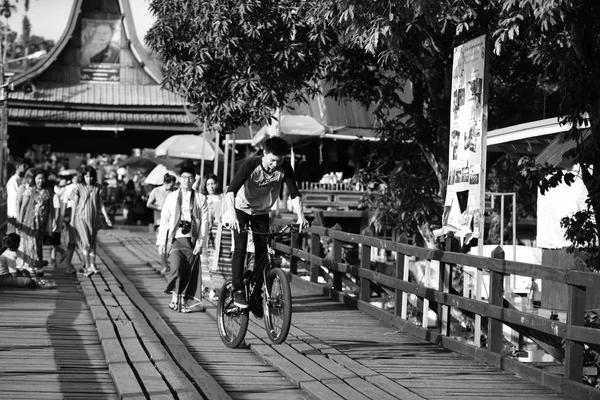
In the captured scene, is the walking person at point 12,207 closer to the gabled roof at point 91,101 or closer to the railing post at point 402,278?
the railing post at point 402,278

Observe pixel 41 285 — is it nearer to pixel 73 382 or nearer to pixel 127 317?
pixel 127 317

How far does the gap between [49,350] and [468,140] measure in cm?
441

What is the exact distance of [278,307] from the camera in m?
8.51

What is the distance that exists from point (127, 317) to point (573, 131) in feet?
16.5

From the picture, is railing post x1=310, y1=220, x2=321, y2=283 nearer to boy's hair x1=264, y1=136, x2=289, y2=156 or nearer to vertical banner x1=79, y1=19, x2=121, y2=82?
boy's hair x1=264, y1=136, x2=289, y2=156

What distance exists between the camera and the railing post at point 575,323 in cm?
721

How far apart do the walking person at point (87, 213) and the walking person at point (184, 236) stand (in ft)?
13.6

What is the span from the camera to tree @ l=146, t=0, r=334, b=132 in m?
12.2

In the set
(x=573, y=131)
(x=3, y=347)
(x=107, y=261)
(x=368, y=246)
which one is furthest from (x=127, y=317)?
(x=107, y=261)

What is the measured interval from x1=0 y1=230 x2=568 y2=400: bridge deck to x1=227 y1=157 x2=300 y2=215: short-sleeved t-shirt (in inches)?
50.5

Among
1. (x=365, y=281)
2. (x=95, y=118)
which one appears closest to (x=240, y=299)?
(x=365, y=281)

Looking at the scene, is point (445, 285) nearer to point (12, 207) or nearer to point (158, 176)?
point (12, 207)

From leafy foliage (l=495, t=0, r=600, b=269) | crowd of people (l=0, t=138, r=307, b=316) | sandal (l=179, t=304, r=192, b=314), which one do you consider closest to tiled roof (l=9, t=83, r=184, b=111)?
crowd of people (l=0, t=138, r=307, b=316)

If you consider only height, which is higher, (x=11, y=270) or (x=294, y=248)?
(x=294, y=248)
